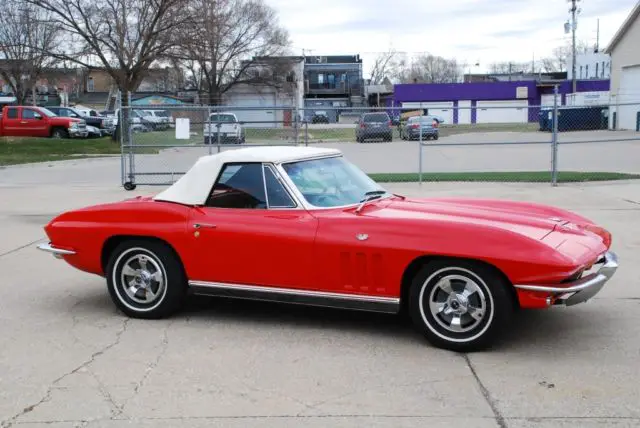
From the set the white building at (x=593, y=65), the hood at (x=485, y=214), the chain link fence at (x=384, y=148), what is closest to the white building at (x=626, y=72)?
the chain link fence at (x=384, y=148)

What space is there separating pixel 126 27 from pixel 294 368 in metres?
32.1

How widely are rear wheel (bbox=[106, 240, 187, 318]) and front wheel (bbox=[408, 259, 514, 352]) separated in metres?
1.93

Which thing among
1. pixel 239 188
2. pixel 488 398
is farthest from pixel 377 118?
pixel 488 398

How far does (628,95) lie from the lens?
45.8m

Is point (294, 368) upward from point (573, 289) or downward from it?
downward

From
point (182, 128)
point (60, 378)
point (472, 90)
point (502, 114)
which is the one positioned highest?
point (472, 90)

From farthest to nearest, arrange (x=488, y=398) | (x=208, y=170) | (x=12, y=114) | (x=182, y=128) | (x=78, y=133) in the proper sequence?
1. (x=78, y=133)
2. (x=12, y=114)
3. (x=182, y=128)
4. (x=208, y=170)
5. (x=488, y=398)

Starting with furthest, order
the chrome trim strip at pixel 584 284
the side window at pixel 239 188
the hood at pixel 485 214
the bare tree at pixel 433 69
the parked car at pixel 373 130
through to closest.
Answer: the bare tree at pixel 433 69, the parked car at pixel 373 130, the side window at pixel 239 188, the hood at pixel 485 214, the chrome trim strip at pixel 584 284

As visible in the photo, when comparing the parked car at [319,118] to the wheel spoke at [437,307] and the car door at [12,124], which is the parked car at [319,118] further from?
the wheel spoke at [437,307]

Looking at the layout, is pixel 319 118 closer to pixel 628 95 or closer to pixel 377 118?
pixel 377 118

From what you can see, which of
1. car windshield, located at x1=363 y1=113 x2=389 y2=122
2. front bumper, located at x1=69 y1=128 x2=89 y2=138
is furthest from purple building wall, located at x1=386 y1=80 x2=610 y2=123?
front bumper, located at x1=69 y1=128 x2=89 y2=138

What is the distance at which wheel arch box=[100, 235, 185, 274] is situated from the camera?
560 cm

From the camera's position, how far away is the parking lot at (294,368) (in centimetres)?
388

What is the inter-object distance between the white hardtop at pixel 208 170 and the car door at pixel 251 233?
5cm
